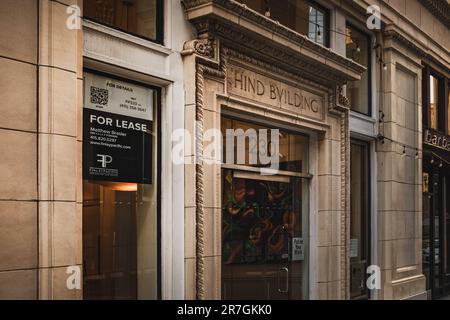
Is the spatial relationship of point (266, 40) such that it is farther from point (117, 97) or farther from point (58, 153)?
point (58, 153)

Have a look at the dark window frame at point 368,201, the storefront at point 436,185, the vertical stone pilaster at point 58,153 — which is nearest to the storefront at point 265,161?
the dark window frame at point 368,201

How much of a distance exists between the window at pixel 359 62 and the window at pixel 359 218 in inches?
35.1

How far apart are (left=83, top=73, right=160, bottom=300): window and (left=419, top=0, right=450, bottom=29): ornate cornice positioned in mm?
10493

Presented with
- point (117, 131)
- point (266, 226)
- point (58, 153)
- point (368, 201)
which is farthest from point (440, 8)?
point (58, 153)

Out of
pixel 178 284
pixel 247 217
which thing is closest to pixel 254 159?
pixel 247 217

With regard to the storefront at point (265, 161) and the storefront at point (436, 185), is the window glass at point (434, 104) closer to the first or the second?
the storefront at point (436, 185)

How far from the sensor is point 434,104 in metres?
17.6

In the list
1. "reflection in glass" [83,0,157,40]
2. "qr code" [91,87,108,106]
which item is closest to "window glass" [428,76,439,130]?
"reflection in glass" [83,0,157,40]

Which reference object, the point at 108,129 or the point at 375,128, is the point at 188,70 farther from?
the point at 375,128

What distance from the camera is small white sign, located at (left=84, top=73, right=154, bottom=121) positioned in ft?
25.3

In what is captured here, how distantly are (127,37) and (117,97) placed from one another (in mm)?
809

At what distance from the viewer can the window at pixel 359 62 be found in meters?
13.7

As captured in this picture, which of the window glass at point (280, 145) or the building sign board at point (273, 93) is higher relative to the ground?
the building sign board at point (273, 93)

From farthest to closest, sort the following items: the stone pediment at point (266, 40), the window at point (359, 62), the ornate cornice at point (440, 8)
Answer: the ornate cornice at point (440, 8), the window at point (359, 62), the stone pediment at point (266, 40)
